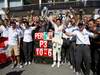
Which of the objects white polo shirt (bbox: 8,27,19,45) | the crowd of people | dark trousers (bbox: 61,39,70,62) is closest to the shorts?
the crowd of people

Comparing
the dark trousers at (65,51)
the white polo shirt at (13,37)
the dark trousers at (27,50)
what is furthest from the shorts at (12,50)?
the dark trousers at (65,51)

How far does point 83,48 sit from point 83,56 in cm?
28

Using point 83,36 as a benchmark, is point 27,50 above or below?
below

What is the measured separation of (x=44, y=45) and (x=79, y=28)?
146 inches

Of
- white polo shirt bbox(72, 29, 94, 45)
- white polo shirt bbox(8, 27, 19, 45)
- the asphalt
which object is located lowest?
the asphalt

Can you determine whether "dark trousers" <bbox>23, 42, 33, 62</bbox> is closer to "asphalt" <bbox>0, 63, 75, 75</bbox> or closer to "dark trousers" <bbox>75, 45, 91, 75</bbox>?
"asphalt" <bbox>0, 63, 75, 75</bbox>

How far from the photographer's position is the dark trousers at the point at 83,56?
11125 mm

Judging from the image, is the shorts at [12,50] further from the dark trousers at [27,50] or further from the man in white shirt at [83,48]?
the man in white shirt at [83,48]

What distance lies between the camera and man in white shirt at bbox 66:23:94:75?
439 inches

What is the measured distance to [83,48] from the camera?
1116 cm

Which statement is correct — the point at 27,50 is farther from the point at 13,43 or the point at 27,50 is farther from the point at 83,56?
the point at 83,56

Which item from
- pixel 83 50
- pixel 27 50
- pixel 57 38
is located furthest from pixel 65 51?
pixel 83 50

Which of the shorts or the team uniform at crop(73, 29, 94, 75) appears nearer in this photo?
the team uniform at crop(73, 29, 94, 75)

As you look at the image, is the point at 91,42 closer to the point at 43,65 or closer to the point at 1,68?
the point at 43,65
